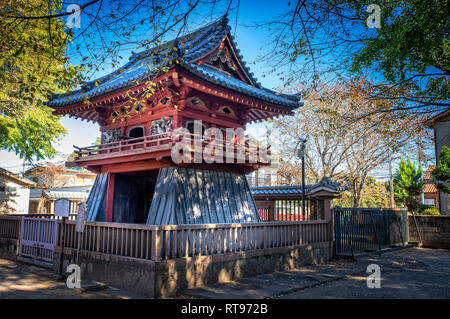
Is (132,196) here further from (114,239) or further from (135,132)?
(114,239)

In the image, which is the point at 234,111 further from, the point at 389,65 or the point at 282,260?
the point at 389,65

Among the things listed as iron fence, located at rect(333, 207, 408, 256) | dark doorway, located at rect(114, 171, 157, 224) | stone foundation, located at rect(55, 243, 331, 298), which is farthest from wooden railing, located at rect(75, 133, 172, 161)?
iron fence, located at rect(333, 207, 408, 256)

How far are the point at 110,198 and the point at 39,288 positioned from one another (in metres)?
6.18

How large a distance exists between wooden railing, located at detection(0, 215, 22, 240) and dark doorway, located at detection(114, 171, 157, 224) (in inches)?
138

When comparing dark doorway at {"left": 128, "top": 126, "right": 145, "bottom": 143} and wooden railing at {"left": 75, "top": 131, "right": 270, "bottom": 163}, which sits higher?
dark doorway at {"left": 128, "top": 126, "right": 145, "bottom": 143}

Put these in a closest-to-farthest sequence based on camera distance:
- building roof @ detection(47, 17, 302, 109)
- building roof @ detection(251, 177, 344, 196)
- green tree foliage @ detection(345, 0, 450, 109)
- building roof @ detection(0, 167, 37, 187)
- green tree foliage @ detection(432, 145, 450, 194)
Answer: green tree foliage @ detection(345, 0, 450, 109)
building roof @ detection(47, 17, 302, 109)
building roof @ detection(251, 177, 344, 196)
green tree foliage @ detection(432, 145, 450, 194)
building roof @ detection(0, 167, 37, 187)

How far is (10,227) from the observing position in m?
12.2

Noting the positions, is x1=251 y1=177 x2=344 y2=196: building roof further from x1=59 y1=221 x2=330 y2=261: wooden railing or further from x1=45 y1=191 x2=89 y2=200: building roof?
x1=45 y1=191 x2=89 y2=200: building roof

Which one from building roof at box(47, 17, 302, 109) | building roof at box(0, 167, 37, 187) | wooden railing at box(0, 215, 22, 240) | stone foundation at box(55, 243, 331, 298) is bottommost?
stone foundation at box(55, 243, 331, 298)

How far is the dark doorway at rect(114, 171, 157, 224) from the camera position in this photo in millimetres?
13977

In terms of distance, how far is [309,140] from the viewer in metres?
24.3

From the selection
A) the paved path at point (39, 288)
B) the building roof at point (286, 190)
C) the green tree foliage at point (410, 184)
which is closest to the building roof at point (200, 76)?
the building roof at point (286, 190)

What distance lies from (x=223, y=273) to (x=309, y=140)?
1769cm
